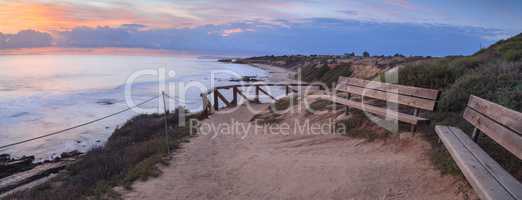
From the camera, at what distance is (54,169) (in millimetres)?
10125

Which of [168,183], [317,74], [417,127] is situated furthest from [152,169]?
[317,74]

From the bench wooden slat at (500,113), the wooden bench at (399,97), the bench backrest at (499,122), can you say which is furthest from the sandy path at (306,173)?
the bench wooden slat at (500,113)

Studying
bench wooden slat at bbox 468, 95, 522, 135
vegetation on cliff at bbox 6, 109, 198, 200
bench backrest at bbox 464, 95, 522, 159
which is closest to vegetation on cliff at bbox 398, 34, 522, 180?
bench backrest at bbox 464, 95, 522, 159

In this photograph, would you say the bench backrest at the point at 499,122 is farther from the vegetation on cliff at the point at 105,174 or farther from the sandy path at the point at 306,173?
the vegetation on cliff at the point at 105,174

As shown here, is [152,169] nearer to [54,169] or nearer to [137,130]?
[54,169]

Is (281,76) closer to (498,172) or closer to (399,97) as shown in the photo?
(399,97)

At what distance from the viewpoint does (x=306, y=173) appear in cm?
546

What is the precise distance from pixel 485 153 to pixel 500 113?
1.69ft

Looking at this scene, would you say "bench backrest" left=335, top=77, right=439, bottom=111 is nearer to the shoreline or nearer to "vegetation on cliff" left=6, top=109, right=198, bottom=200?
"vegetation on cliff" left=6, top=109, right=198, bottom=200

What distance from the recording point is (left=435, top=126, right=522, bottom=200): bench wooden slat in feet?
9.61

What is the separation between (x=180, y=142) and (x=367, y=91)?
4592 millimetres

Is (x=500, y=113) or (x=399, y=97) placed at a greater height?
(x=500, y=113)

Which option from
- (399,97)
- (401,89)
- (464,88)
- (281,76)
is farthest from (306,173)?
(281,76)

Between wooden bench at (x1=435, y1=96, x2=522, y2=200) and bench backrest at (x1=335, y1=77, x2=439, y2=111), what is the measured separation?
4.04 ft
